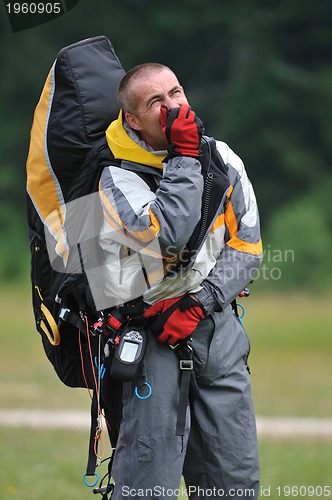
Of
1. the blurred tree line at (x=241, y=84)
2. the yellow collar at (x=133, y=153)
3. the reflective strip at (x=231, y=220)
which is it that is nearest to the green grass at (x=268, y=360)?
the blurred tree line at (x=241, y=84)

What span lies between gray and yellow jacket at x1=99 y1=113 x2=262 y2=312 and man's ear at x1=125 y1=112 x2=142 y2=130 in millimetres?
25

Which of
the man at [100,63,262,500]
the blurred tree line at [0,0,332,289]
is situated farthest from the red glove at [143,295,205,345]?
the blurred tree line at [0,0,332,289]

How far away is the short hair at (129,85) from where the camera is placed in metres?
3.53

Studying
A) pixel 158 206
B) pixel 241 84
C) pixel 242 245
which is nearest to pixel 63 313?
pixel 158 206

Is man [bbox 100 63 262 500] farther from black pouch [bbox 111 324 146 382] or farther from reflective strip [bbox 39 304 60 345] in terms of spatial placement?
reflective strip [bbox 39 304 60 345]

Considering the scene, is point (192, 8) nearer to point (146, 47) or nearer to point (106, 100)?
point (146, 47)

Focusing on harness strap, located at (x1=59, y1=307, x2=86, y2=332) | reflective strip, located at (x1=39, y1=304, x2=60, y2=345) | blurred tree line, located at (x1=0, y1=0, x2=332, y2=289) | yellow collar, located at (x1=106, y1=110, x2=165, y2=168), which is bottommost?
blurred tree line, located at (x1=0, y1=0, x2=332, y2=289)

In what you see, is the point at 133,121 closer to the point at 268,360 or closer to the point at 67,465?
the point at 67,465

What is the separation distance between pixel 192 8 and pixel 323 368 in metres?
15.0

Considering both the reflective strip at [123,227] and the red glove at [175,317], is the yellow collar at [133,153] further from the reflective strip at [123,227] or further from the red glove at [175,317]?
the red glove at [175,317]

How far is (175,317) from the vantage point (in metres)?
3.45

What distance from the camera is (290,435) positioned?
7.41 meters

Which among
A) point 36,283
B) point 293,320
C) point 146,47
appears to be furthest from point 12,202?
point 36,283

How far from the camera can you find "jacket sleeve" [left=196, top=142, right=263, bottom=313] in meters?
3.52
